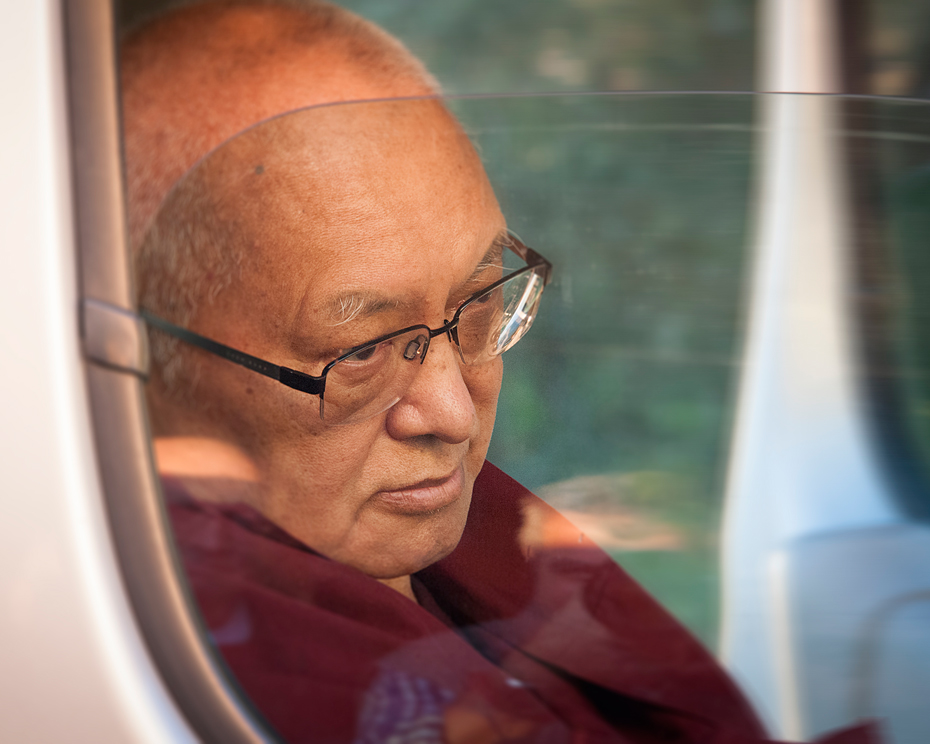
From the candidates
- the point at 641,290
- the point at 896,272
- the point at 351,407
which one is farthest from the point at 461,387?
the point at 896,272

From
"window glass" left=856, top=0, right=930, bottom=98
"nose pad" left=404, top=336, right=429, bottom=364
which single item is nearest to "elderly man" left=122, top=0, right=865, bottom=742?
"nose pad" left=404, top=336, right=429, bottom=364

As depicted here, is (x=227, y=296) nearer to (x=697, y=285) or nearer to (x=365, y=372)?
(x=365, y=372)

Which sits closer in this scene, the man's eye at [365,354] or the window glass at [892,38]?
the man's eye at [365,354]

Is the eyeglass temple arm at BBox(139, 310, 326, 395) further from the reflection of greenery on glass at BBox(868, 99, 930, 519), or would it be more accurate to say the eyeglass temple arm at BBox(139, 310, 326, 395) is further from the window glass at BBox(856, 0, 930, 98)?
the window glass at BBox(856, 0, 930, 98)

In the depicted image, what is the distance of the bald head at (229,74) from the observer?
3.46 feet

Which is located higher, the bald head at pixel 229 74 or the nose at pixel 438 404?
the bald head at pixel 229 74

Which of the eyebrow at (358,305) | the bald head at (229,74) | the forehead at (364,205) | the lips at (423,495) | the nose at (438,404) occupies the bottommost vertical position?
the lips at (423,495)

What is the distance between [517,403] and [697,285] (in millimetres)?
275

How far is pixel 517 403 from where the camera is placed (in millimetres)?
1131

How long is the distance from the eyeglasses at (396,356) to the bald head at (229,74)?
0.26 meters

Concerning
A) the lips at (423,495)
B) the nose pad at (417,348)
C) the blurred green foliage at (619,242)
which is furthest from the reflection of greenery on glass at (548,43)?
the lips at (423,495)

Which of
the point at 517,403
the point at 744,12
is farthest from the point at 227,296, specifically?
the point at 744,12

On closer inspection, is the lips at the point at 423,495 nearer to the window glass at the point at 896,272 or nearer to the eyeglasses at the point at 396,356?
the eyeglasses at the point at 396,356

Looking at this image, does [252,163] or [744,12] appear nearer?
[252,163]
